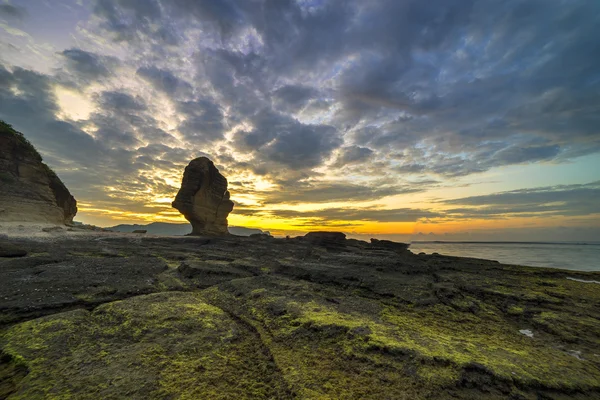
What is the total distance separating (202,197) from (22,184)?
74.8 ft

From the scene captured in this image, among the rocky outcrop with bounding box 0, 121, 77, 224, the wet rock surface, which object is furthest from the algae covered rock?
the rocky outcrop with bounding box 0, 121, 77, 224

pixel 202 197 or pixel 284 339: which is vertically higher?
pixel 202 197

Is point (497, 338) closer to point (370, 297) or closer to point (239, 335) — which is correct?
point (370, 297)

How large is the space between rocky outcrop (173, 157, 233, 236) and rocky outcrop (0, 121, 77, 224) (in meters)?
17.1

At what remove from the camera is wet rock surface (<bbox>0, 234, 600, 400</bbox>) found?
3.61 metres

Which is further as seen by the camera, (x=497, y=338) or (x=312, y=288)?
(x=312, y=288)

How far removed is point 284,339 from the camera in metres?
5.11

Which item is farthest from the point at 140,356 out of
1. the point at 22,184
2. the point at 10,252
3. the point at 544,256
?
the point at 544,256

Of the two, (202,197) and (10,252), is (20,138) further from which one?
(10,252)

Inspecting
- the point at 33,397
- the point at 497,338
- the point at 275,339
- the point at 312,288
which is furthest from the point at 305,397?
the point at 312,288

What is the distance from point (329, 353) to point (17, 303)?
7320mm

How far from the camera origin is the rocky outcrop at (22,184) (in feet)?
90.1

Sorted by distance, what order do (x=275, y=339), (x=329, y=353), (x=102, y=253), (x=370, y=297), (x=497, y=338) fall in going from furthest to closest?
(x=102, y=253)
(x=370, y=297)
(x=497, y=338)
(x=275, y=339)
(x=329, y=353)

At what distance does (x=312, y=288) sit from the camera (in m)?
8.98
